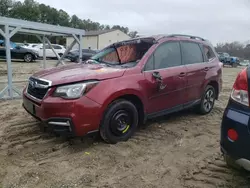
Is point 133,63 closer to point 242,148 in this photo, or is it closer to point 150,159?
point 150,159

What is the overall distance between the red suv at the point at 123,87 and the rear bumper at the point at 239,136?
1.57 meters

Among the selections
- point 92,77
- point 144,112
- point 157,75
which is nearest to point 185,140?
point 144,112

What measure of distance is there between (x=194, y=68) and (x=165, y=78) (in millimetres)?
988

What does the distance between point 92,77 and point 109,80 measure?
0.25 metres

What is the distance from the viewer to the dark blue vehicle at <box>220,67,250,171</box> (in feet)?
7.14

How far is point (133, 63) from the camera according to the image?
3926 millimetres

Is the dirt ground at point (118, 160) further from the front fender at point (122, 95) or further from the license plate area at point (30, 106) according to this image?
the front fender at point (122, 95)

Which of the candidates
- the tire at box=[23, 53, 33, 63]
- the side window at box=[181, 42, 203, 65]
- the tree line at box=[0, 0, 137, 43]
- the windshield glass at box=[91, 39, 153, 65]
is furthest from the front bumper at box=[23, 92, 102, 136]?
the tree line at box=[0, 0, 137, 43]

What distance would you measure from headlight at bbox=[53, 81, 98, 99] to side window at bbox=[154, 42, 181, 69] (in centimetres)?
138

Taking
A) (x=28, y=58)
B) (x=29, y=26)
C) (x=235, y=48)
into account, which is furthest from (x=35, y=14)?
(x=29, y=26)

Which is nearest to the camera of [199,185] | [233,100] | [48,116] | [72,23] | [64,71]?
[233,100]

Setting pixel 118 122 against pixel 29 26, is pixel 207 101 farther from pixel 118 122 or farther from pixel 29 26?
pixel 29 26

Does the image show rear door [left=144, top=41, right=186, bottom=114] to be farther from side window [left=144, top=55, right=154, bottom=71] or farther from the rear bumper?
the rear bumper

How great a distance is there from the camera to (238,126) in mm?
2211
